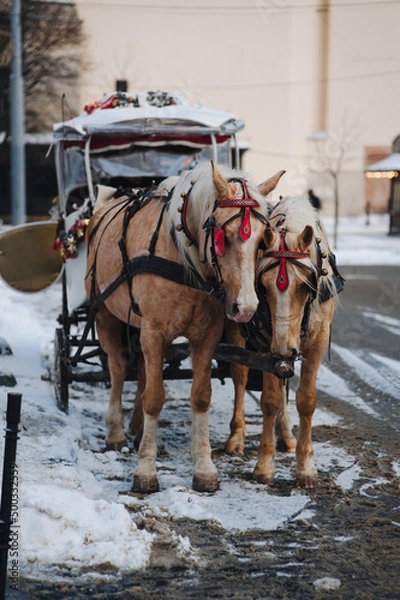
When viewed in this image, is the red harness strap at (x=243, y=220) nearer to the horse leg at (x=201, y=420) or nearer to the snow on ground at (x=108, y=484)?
the horse leg at (x=201, y=420)

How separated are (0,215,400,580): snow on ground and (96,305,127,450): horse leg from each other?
0.53 feet

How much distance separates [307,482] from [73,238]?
2.95 metres

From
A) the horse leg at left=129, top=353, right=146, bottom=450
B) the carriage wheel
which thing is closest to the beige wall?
the carriage wheel

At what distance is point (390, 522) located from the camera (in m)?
4.74

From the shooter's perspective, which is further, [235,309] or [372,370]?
[372,370]

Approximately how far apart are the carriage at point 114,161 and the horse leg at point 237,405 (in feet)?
1.22

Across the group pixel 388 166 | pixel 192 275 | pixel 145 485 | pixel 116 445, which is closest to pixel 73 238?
pixel 116 445

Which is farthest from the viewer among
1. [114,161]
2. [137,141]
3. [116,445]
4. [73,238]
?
[114,161]

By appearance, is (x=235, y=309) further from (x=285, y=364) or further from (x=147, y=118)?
(x=147, y=118)

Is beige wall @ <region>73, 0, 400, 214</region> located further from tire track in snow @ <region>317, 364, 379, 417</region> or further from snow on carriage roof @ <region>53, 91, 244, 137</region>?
snow on carriage roof @ <region>53, 91, 244, 137</region>

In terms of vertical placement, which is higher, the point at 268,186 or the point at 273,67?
the point at 273,67

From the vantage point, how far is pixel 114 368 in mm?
6551

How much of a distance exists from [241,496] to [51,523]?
1.40 meters

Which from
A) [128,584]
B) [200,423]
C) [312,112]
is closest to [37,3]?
[312,112]
